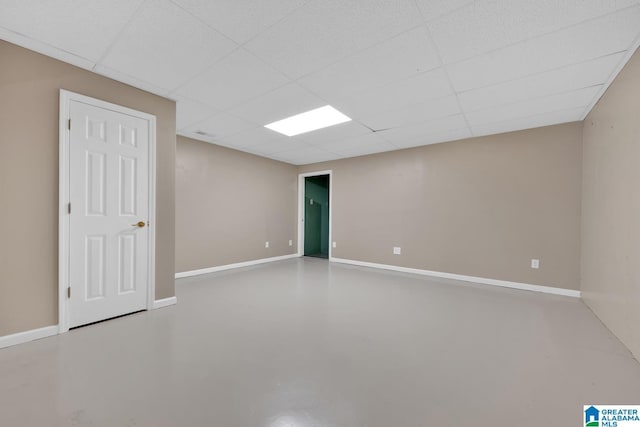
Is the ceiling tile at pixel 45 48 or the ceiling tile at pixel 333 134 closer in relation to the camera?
the ceiling tile at pixel 45 48

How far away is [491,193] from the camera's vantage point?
395 cm

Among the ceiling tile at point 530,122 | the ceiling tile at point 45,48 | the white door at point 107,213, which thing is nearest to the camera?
the ceiling tile at point 45,48

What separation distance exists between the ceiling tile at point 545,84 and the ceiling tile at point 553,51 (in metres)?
0.11

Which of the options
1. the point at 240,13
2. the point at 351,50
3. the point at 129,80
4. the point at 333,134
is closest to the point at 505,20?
the point at 351,50

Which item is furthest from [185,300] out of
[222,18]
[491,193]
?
[491,193]

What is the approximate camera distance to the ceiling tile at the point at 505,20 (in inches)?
60.4

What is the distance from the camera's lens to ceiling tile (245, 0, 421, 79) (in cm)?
159

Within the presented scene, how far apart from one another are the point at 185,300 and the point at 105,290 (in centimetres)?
81

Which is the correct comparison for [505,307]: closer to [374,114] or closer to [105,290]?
[374,114]

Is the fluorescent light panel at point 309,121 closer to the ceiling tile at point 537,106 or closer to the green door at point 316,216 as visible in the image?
the ceiling tile at point 537,106

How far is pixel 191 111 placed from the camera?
10.5 feet

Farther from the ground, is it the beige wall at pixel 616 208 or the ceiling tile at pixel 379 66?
the ceiling tile at pixel 379 66

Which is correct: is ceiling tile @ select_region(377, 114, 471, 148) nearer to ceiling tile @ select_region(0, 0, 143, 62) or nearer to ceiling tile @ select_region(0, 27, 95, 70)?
ceiling tile @ select_region(0, 0, 143, 62)

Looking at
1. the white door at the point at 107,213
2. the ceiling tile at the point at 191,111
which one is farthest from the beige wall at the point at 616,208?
the white door at the point at 107,213
